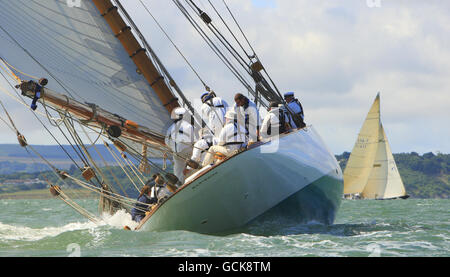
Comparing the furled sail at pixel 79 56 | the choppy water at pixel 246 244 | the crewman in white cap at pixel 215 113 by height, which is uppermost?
the furled sail at pixel 79 56

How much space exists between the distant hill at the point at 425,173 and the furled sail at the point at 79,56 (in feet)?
372

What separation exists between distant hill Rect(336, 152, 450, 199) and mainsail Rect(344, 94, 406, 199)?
7271 cm

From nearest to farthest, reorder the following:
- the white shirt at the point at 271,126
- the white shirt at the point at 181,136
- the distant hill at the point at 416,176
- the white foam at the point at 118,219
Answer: the white shirt at the point at 271,126
the white shirt at the point at 181,136
the white foam at the point at 118,219
the distant hill at the point at 416,176

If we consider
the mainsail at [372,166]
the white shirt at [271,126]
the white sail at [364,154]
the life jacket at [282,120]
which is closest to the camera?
the white shirt at [271,126]

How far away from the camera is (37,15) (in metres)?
13.6

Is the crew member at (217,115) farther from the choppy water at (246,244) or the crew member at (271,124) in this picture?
the choppy water at (246,244)

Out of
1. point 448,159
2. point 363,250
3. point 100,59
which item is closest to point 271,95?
point 100,59

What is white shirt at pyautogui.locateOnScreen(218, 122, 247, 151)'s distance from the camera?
12266 mm

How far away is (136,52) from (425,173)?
142 meters

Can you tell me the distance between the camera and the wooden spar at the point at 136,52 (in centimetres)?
1446

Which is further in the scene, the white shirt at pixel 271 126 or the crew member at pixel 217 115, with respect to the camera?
the crew member at pixel 217 115

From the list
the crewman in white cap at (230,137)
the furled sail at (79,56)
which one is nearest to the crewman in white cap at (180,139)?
the furled sail at (79,56)

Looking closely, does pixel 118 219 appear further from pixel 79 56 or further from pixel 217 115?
pixel 217 115
